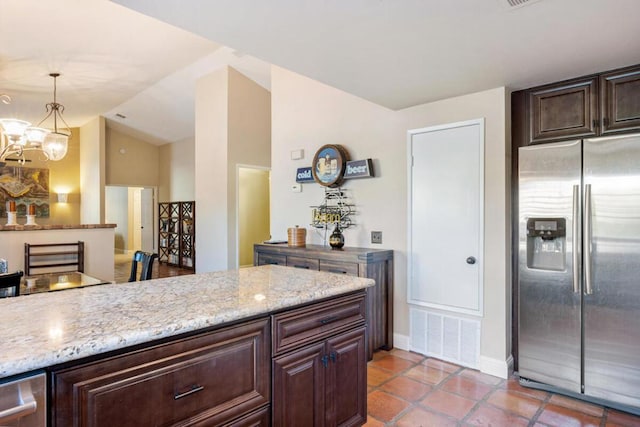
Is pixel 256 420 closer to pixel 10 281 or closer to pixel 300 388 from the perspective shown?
pixel 300 388

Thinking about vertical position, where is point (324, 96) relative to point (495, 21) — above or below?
above

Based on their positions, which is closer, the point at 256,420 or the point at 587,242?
the point at 256,420

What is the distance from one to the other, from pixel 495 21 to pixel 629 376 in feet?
7.76

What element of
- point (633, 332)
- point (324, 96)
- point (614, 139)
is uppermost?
point (324, 96)

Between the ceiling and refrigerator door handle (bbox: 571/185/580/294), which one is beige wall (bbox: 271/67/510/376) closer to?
the ceiling

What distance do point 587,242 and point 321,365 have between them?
206 cm

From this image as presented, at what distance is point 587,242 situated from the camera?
2.46 metres

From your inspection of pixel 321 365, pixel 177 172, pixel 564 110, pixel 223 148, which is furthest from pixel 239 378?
pixel 177 172

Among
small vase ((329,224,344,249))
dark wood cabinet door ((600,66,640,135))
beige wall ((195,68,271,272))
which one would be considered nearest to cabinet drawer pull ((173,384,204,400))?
small vase ((329,224,344,249))

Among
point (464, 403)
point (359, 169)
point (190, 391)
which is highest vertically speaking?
point (359, 169)

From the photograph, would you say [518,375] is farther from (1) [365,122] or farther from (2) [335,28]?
(2) [335,28]

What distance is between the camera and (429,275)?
3.27m

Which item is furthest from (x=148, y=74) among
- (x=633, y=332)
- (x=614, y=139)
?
Result: (x=633, y=332)

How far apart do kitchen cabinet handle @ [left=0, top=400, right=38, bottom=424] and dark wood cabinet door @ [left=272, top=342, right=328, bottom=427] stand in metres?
0.78
